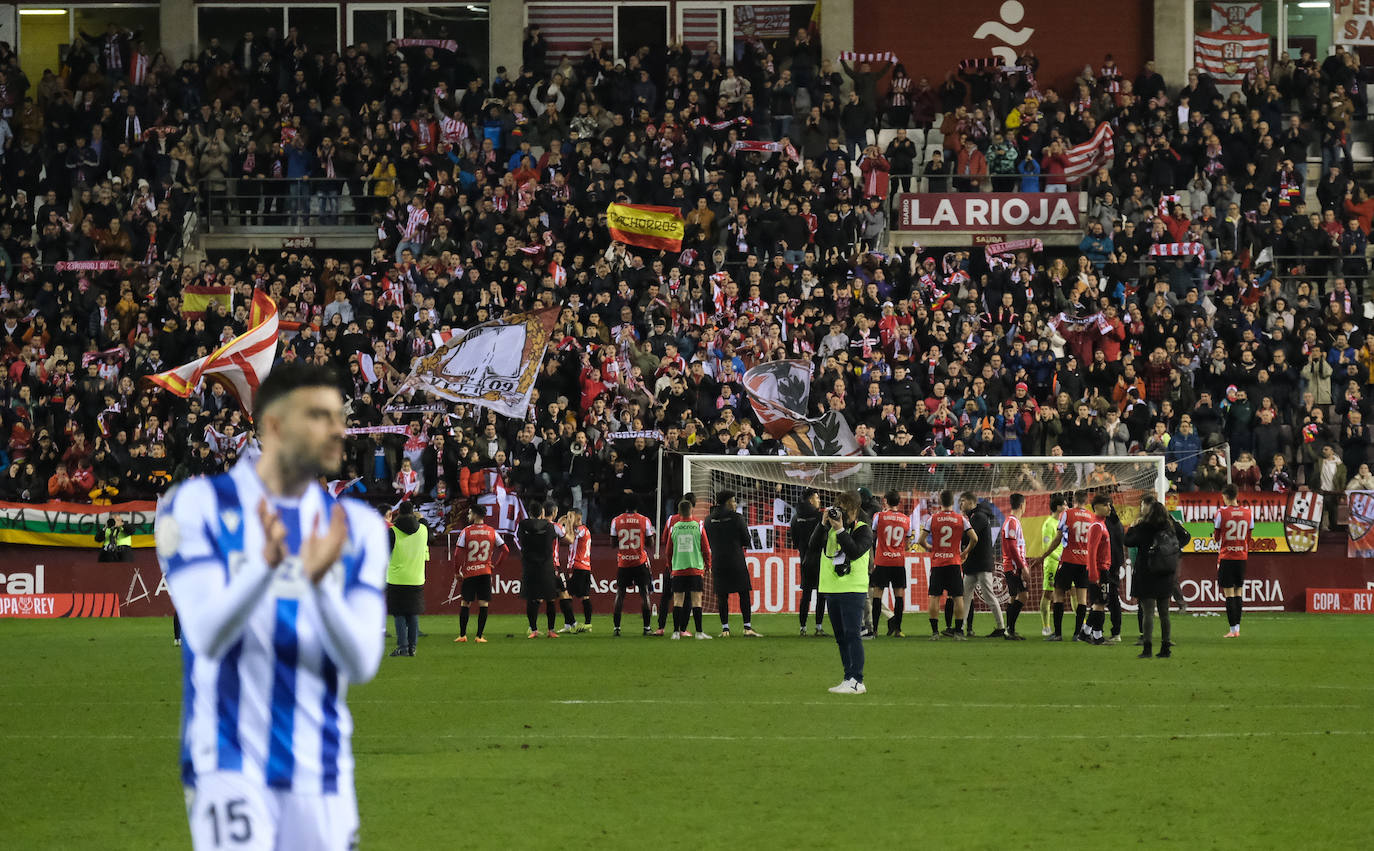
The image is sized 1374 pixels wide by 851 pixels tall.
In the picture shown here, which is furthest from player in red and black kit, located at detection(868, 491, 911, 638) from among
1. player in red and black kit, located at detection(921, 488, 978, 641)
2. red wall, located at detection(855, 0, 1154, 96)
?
red wall, located at detection(855, 0, 1154, 96)

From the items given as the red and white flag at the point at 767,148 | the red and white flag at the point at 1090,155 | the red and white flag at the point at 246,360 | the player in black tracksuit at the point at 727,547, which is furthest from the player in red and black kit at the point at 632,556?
the red and white flag at the point at 1090,155

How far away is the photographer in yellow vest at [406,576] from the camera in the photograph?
20.4 m

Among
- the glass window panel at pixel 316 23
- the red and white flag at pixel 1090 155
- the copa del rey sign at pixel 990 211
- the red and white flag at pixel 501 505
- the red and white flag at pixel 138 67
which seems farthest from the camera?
the glass window panel at pixel 316 23

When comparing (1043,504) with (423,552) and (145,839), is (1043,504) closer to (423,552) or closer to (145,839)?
(423,552)

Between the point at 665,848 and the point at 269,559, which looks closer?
the point at 269,559

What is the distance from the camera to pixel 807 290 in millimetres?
31875

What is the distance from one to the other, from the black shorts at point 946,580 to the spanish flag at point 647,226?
11.6 meters

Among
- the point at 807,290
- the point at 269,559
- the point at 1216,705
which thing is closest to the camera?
the point at 269,559

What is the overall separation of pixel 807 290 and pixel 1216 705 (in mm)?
17450

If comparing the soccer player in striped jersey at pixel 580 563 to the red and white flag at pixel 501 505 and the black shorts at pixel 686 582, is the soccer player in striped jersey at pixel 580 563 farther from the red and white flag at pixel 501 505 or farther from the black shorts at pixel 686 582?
the red and white flag at pixel 501 505

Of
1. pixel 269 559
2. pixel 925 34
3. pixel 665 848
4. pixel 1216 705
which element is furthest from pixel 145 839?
pixel 925 34

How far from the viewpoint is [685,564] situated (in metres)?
23.0

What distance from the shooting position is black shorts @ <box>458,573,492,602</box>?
2242 cm

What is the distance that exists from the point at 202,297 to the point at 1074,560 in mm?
17567
